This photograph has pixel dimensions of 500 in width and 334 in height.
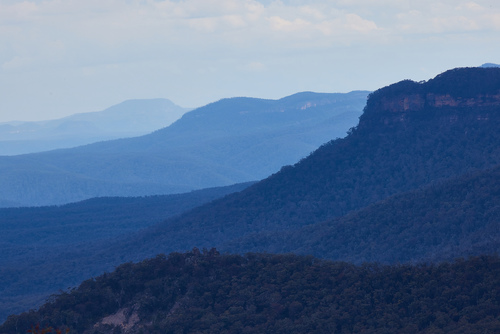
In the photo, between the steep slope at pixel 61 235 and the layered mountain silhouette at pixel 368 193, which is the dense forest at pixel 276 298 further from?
the steep slope at pixel 61 235

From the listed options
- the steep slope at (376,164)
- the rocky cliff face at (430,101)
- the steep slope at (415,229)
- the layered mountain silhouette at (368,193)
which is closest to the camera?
the steep slope at (415,229)

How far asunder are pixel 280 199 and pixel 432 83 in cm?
1829

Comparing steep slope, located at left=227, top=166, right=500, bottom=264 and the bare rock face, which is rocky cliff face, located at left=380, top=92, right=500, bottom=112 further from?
steep slope, located at left=227, top=166, right=500, bottom=264

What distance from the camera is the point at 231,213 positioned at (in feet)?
266

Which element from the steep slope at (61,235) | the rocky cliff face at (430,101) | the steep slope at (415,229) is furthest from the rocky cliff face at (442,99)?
the steep slope at (61,235)

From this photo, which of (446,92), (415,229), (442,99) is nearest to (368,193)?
(442,99)

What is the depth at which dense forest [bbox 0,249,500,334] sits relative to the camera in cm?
3312

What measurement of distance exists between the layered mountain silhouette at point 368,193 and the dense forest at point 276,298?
17.9 meters

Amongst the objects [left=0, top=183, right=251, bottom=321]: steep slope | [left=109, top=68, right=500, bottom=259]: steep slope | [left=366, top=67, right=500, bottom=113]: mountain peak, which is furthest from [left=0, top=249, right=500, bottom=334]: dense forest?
[left=366, top=67, right=500, bottom=113]: mountain peak

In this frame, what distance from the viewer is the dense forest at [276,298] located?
3312cm

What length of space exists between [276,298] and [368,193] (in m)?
39.3

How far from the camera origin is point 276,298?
37.4 m

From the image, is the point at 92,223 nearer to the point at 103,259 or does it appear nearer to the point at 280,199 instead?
the point at 103,259

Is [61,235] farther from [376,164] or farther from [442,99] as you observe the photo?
[442,99]
